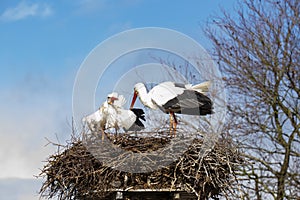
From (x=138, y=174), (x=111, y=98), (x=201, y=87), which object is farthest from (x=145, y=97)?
(x=138, y=174)

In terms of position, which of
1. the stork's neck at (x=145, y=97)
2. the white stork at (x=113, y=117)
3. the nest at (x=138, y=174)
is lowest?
the nest at (x=138, y=174)

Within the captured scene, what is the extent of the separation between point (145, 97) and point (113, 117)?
40 cm

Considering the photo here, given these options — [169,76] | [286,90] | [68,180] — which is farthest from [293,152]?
[68,180]

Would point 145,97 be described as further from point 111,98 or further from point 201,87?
point 201,87

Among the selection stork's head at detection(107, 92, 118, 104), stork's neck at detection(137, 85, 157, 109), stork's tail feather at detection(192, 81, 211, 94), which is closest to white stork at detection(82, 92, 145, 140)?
stork's head at detection(107, 92, 118, 104)

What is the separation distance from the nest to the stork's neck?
438 millimetres

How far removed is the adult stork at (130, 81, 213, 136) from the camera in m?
5.81

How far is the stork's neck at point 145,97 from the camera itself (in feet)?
19.6

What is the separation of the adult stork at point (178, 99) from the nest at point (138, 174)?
345 mm

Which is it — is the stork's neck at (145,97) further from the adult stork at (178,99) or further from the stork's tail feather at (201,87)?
the stork's tail feather at (201,87)

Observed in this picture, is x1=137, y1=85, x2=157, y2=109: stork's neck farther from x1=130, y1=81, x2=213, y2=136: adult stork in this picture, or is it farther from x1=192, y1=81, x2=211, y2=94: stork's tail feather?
x1=192, y1=81, x2=211, y2=94: stork's tail feather

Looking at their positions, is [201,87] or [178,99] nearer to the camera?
[178,99]

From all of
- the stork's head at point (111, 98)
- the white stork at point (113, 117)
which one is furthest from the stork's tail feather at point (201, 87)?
the stork's head at point (111, 98)

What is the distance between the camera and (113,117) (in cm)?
590
